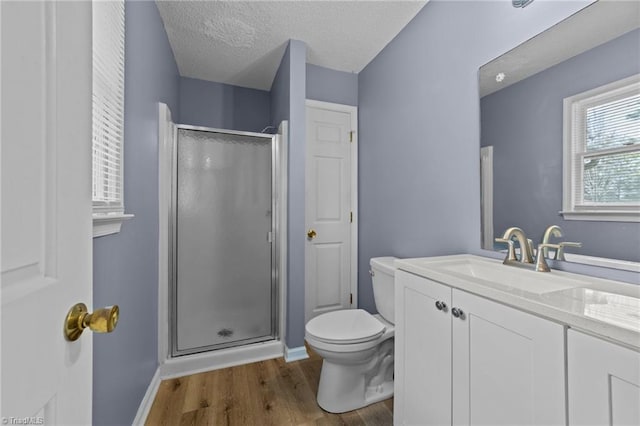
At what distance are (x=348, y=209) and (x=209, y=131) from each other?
138cm

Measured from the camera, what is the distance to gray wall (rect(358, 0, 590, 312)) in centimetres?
142

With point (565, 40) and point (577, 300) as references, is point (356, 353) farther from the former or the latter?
point (565, 40)

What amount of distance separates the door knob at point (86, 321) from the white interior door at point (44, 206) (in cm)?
1

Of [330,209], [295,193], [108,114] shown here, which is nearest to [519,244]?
[295,193]

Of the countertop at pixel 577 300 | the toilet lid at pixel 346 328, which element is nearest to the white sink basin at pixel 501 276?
the countertop at pixel 577 300

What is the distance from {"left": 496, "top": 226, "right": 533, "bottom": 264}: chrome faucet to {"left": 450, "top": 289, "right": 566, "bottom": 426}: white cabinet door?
420mm

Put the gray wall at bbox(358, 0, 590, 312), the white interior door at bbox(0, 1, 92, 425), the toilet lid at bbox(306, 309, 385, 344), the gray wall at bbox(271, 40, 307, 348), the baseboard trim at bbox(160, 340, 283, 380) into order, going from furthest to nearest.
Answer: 1. the gray wall at bbox(271, 40, 307, 348)
2. the baseboard trim at bbox(160, 340, 283, 380)
3. the toilet lid at bbox(306, 309, 385, 344)
4. the gray wall at bbox(358, 0, 590, 312)
5. the white interior door at bbox(0, 1, 92, 425)

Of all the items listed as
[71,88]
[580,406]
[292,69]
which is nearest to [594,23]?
[580,406]

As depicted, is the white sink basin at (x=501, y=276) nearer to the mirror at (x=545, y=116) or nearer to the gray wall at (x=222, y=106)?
the mirror at (x=545, y=116)

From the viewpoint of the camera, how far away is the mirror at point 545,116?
0.96m

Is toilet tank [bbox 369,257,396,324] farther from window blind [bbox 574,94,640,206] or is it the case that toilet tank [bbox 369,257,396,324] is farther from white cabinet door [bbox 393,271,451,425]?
window blind [bbox 574,94,640,206]

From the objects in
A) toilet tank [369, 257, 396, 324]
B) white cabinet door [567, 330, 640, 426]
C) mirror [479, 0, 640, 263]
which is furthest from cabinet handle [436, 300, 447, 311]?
toilet tank [369, 257, 396, 324]

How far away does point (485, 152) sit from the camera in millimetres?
1430

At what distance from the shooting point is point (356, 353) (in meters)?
1.53
